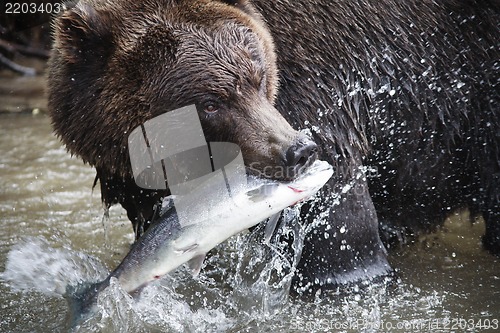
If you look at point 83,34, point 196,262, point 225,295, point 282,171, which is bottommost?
point 225,295

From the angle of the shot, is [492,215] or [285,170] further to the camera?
[492,215]

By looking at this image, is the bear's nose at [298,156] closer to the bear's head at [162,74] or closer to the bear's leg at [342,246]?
the bear's head at [162,74]

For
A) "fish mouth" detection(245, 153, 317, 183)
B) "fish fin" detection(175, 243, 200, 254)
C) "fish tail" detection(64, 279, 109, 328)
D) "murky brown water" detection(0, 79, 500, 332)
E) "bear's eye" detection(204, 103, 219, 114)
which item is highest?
"bear's eye" detection(204, 103, 219, 114)

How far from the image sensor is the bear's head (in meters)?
4.17

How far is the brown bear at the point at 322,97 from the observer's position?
13.8 feet

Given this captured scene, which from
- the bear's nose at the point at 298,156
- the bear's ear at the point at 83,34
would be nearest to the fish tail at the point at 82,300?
the bear's nose at the point at 298,156

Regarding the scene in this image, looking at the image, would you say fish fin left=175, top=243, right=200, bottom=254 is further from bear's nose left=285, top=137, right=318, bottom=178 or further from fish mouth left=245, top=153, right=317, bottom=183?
bear's nose left=285, top=137, right=318, bottom=178

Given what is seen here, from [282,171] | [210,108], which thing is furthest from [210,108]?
[282,171]

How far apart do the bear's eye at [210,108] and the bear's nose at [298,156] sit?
19.7 inches

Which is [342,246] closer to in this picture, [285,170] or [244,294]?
[244,294]

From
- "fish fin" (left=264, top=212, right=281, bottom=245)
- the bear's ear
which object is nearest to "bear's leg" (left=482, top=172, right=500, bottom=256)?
"fish fin" (left=264, top=212, right=281, bottom=245)

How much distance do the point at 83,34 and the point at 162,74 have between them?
1.61 ft

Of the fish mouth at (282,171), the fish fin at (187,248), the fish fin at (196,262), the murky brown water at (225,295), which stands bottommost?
the murky brown water at (225,295)

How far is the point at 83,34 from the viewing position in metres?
4.30
